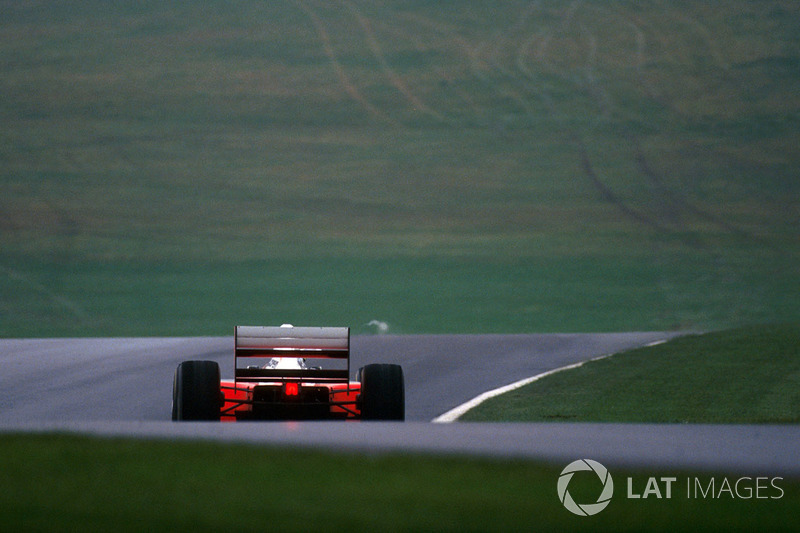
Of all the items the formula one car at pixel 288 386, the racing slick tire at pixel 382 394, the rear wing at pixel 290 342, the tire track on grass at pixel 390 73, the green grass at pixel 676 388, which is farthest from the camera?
the tire track on grass at pixel 390 73

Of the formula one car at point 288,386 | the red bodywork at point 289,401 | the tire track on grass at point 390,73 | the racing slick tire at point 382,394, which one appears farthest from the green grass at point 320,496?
the tire track on grass at point 390,73

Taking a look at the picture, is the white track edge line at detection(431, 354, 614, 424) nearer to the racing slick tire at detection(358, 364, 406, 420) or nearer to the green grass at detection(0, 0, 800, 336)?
the racing slick tire at detection(358, 364, 406, 420)

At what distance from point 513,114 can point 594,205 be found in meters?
8.32

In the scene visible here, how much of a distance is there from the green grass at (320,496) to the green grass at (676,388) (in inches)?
393

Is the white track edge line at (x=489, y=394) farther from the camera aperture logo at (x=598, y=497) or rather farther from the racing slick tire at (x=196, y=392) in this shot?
the camera aperture logo at (x=598, y=497)

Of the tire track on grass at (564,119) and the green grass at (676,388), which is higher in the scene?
the tire track on grass at (564,119)

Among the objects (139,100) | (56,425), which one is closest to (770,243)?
(139,100)

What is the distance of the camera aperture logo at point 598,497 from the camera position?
7.90m

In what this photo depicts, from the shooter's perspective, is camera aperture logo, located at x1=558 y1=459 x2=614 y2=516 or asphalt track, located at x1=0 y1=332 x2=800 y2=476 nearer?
camera aperture logo, located at x1=558 y1=459 x2=614 y2=516

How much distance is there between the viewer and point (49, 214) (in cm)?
6506

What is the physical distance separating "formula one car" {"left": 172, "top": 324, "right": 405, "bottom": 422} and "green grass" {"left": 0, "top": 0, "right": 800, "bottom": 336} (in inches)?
1323

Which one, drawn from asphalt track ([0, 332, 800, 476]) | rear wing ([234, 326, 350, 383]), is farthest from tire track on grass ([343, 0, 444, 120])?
rear wing ([234, 326, 350, 383])

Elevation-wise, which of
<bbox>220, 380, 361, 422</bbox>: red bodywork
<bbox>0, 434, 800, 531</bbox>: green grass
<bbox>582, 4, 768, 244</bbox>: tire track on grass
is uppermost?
<bbox>582, 4, 768, 244</bbox>: tire track on grass

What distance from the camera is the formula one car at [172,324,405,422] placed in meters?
17.4
